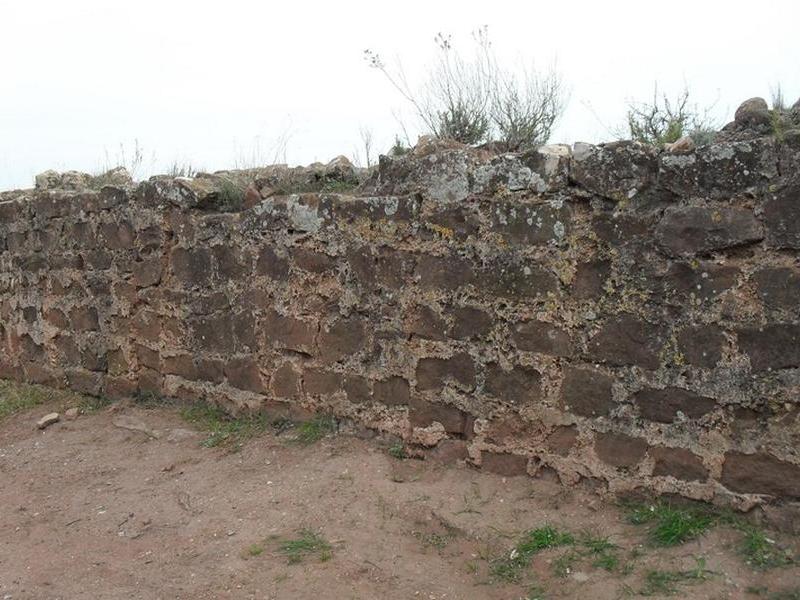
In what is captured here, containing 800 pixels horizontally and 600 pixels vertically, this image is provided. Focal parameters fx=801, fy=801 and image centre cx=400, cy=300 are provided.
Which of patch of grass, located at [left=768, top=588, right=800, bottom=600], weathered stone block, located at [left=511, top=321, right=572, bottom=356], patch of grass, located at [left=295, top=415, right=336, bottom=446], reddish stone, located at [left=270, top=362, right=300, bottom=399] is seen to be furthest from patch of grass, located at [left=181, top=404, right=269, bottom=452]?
patch of grass, located at [left=768, top=588, right=800, bottom=600]

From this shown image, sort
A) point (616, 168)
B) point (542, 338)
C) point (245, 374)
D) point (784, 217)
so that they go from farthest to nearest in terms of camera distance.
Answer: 1. point (245, 374)
2. point (542, 338)
3. point (616, 168)
4. point (784, 217)

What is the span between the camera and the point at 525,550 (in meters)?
2.92

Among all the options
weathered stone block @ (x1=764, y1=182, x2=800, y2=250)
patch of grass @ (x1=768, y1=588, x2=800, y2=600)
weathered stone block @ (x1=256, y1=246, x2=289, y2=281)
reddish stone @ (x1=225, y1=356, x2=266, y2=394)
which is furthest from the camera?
reddish stone @ (x1=225, y1=356, x2=266, y2=394)

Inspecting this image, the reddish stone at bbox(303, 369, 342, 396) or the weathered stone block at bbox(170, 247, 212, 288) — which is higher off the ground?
the weathered stone block at bbox(170, 247, 212, 288)

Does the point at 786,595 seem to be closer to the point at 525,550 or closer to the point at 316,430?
the point at 525,550

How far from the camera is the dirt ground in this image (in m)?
2.74

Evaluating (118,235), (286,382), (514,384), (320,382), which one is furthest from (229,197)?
(514,384)

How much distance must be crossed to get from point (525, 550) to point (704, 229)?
4.35ft

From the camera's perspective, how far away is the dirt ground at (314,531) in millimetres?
2740

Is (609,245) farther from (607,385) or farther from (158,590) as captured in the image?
(158,590)

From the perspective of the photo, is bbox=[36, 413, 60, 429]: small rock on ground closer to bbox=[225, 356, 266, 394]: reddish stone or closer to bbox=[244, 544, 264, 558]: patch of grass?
bbox=[225, 356, 266, 394]: reddish stone

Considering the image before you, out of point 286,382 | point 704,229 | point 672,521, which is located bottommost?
point 672,521

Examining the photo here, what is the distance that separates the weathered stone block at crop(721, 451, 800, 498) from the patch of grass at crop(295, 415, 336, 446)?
1.90 m

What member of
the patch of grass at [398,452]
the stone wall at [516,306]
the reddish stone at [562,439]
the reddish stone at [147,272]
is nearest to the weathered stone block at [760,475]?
the stone wall at [516,306]
